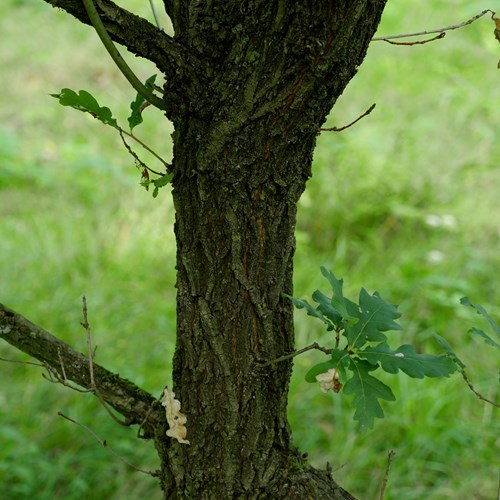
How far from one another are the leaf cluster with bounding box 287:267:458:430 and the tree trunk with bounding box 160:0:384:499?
0.38ft

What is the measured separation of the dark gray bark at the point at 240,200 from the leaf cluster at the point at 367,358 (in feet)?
0.38

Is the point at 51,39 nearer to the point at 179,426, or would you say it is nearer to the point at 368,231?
the point at 368,231

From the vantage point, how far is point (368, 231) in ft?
12.9

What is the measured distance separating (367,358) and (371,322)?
65 millimetres

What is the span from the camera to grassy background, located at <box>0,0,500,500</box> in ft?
8.25

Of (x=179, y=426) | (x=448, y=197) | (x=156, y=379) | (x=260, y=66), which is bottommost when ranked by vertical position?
(x=179, y=426)

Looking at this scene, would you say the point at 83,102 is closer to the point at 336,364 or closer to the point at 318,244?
the point at 336,364

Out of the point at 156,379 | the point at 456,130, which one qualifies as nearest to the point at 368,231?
the point at 456,130

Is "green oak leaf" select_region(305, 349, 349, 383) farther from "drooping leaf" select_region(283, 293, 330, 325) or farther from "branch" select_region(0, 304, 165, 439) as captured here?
"branch" select_region(0, 304, 165, 439)

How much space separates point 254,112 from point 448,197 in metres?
3.37

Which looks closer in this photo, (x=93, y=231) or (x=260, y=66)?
(x=260, y=66)

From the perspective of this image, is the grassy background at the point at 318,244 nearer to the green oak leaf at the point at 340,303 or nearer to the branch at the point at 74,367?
the branch at the point at 74,367

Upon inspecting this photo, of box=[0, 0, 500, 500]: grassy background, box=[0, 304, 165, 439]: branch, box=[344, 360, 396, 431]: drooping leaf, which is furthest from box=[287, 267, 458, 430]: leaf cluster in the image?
box=[0, 0, 500, 500]: grassy background

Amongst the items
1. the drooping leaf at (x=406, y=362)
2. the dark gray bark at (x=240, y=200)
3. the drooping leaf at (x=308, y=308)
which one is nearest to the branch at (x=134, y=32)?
the dark gray bark at (x=240, y=200)
